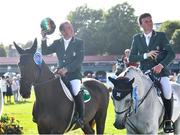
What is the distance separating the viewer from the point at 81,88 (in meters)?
10.5

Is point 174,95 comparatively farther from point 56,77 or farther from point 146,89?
point 56,77

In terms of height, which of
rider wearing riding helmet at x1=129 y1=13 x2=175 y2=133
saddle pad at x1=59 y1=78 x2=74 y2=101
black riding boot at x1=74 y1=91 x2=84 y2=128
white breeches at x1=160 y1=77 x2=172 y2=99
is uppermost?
rider wearing riding helmet at x1=129 y1=13 x2=175 y2=133

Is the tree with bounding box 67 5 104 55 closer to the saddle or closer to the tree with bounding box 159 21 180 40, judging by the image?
the tree with bounding box 159 21 180 40

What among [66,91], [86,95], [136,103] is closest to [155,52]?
[136,103]

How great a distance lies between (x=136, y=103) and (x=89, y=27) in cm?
9872

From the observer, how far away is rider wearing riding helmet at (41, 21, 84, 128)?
9.98 meters

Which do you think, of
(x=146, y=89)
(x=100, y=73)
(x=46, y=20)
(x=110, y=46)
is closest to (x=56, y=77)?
(x=46, y=20)

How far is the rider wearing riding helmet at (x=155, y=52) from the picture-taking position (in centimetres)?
867

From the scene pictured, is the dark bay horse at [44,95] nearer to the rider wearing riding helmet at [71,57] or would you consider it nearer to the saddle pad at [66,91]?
the saddle pad at [66,91]

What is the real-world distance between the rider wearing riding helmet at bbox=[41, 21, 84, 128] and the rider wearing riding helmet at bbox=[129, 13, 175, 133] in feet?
5.39

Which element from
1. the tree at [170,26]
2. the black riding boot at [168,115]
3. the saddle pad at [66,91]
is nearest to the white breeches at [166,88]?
the black riding boot at [168,115]

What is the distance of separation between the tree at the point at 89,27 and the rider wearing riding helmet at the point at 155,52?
86.6 m

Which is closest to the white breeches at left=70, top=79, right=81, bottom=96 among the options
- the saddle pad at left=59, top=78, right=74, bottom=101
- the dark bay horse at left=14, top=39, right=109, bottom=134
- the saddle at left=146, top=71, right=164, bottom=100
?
the saddle pad at left=59, top=78, right=74, bottom=101

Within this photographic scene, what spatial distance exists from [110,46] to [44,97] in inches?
3481
